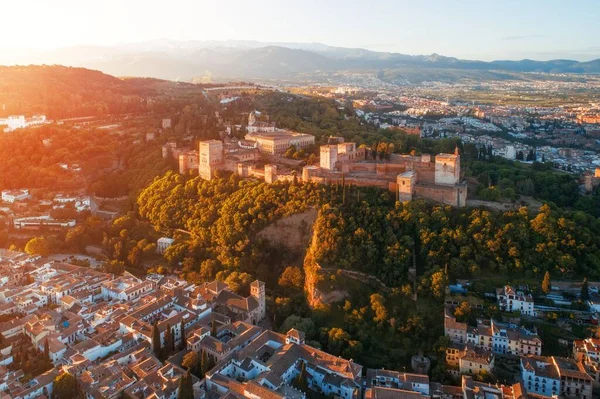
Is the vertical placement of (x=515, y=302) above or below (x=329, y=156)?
below

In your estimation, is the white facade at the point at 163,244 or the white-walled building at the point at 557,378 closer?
the white-walled building at the point at 557,378

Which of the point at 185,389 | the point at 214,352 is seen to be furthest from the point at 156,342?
the point at 185,389

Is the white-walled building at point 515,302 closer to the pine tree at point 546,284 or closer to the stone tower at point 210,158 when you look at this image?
the pine tree at point 546,284

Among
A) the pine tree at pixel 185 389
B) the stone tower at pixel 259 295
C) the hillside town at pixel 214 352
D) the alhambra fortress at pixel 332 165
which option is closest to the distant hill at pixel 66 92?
the alhambra fortress at pixel 332 165

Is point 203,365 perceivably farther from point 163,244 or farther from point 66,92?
point 66,92

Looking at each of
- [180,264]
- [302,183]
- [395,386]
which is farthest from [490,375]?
[180,264]

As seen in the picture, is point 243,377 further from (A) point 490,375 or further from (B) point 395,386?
(A) point 490,375

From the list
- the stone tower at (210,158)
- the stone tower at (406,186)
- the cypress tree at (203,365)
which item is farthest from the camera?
the stone tower at (210,158)
